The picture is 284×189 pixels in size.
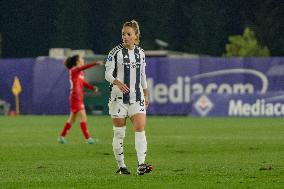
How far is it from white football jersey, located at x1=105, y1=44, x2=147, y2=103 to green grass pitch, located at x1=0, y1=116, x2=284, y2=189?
1.13m

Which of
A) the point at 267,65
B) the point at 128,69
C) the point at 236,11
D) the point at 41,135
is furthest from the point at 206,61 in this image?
the point at 128,69

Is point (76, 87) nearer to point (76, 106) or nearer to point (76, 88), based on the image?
point (76, 88)

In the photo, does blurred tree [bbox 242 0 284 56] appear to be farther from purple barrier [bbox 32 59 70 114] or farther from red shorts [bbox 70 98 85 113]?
red shorts [bbox 70 98 85 113]

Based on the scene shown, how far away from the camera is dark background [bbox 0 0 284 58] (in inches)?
2854

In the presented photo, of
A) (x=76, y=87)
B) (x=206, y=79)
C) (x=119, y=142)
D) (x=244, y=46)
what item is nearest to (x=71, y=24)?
→ (x=244, y=46)

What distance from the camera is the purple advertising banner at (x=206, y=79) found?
4675 cm

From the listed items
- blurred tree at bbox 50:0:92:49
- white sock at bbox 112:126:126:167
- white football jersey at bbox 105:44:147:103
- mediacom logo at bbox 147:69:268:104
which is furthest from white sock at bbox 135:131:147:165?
blurred tree at bbox 50:0:92:49

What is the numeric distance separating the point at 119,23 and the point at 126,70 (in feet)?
188

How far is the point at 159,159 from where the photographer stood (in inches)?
762

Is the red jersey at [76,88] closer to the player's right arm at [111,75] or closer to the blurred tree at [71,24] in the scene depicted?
the player's right arm at [111,75]

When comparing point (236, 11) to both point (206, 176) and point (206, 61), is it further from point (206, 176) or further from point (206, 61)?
point (206, 176)

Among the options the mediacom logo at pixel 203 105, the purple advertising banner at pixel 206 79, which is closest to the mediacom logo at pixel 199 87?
the purple advertising banner at pixel 206 79

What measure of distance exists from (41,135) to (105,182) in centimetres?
1557

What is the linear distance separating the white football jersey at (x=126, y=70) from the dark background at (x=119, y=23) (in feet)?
186
